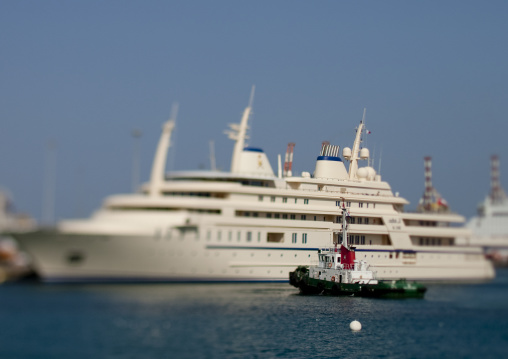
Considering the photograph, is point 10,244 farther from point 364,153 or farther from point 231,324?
point 364,153

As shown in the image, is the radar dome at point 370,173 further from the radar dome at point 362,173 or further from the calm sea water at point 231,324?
the calm sea water at point 231,324

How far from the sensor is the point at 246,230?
38188mm

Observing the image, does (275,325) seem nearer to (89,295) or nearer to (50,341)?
(89,295)

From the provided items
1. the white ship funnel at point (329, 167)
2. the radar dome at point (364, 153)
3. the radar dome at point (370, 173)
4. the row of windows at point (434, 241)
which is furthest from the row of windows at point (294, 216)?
the row of windows at point (434, 241)

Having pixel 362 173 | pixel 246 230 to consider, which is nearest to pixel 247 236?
pixel 246 230

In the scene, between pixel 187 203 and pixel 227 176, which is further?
pixel 227 176

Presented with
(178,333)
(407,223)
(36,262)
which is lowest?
(178,333)

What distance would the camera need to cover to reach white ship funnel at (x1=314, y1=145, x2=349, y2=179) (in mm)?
45312

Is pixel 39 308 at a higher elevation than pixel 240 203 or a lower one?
lower

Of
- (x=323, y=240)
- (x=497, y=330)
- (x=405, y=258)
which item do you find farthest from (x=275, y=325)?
(x=405, y=258)

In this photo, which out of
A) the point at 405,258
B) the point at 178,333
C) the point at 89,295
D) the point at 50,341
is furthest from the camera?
the point at 405,258

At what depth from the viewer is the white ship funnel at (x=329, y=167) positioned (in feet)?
149

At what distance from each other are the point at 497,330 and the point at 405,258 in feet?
59.1

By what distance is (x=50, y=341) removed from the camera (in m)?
21.6
